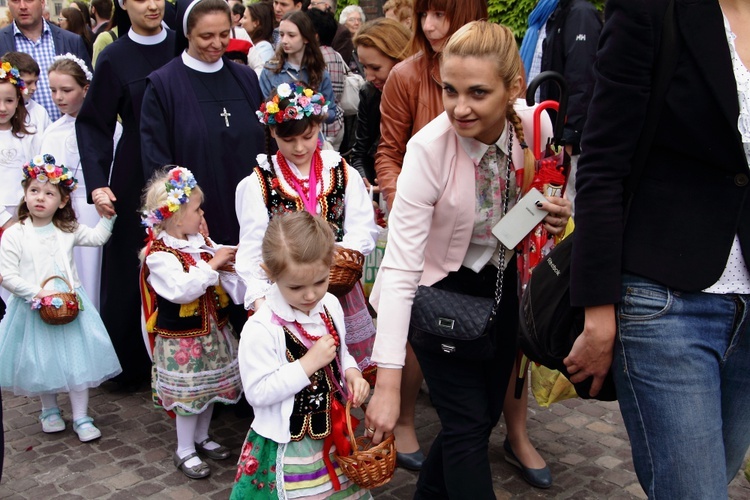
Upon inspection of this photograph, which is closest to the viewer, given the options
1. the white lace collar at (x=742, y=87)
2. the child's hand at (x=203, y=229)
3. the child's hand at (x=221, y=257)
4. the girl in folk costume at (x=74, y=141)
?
the white lace collar at (x=742, y=87)

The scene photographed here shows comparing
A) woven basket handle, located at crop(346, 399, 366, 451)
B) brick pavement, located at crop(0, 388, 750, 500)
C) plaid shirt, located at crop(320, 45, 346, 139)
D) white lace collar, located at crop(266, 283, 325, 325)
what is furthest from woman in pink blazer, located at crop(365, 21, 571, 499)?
plaid shirt, located at crop(320, 45, 346, 139)

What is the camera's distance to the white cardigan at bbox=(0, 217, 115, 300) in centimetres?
460

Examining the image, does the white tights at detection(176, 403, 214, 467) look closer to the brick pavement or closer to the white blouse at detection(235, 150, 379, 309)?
the brick pavement

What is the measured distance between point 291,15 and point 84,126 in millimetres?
2475

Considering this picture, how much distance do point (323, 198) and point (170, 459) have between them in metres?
1.61

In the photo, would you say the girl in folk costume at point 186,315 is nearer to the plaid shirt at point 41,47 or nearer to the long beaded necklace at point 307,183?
the long beaded necklace at point 307,183

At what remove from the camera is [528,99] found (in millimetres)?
3051

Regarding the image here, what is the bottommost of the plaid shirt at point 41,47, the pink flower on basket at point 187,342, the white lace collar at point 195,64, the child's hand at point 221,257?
the pink flower on basket at point 187,342

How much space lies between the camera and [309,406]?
3156 mm

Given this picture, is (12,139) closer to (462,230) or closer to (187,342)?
(187,342)

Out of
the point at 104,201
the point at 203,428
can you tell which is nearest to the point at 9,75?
the point at 104,201

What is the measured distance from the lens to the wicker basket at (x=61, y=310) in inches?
181

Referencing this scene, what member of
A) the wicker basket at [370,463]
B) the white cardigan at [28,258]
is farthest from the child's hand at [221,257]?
the wicker basket at [370,463]

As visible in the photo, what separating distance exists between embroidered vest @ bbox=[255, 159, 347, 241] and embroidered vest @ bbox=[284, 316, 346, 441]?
94 centimetres
